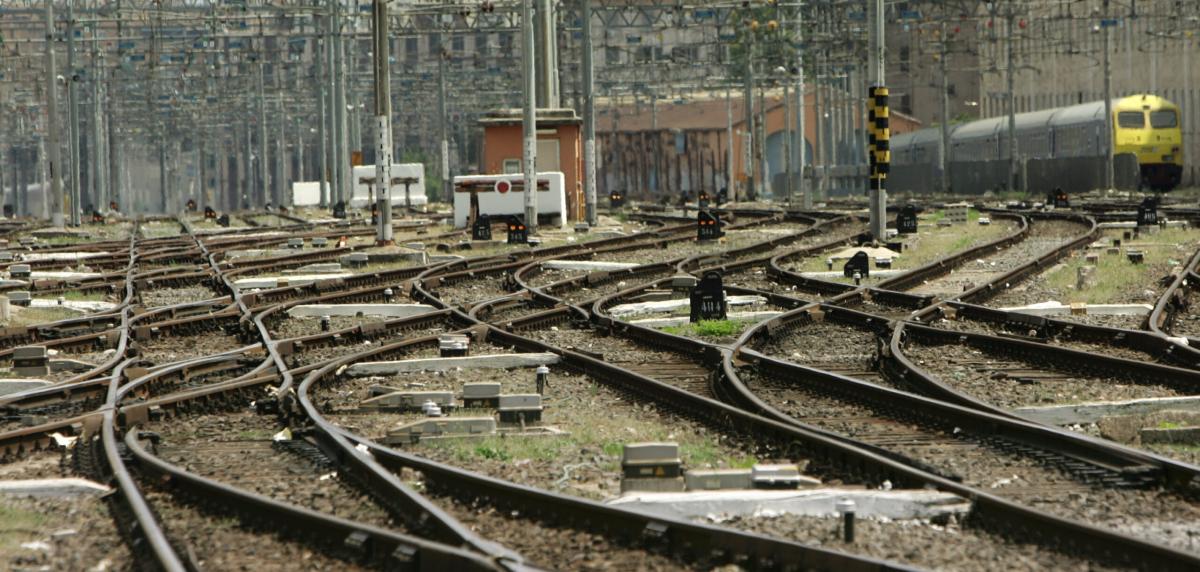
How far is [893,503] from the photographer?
731cm

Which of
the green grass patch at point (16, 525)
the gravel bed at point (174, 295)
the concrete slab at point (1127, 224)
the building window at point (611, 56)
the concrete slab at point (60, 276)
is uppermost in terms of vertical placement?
the building window at point (611, 56)

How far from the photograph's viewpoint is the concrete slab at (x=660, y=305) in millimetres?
17641

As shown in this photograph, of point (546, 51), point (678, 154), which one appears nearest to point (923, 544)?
point (546, 51)

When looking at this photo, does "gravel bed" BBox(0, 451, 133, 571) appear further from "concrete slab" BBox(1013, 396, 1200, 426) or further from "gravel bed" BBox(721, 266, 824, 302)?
"gravel bed" BBox(721, 266, 824, 302)

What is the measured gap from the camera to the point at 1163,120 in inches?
2207

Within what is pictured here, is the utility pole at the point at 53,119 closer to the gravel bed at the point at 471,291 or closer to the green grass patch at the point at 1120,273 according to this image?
the gravel bed at the point at 471,291

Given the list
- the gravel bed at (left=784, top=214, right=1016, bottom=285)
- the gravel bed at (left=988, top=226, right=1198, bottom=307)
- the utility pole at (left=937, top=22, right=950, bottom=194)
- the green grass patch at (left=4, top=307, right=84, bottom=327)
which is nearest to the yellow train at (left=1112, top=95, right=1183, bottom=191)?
the utility pole at (left=937, top=22, right=950, bottom=194)

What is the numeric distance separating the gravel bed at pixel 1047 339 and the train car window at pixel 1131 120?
41.6 metres

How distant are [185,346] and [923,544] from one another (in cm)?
973

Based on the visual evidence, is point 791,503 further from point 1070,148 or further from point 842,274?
point 1070,148

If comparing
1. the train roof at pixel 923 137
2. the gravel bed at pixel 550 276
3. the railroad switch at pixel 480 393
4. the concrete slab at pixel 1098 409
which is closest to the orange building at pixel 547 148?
the gravel bed at pixel 550 276

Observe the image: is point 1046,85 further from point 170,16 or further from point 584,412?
point 584,412

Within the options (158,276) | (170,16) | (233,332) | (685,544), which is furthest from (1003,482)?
(170,16)

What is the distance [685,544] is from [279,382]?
600cm
